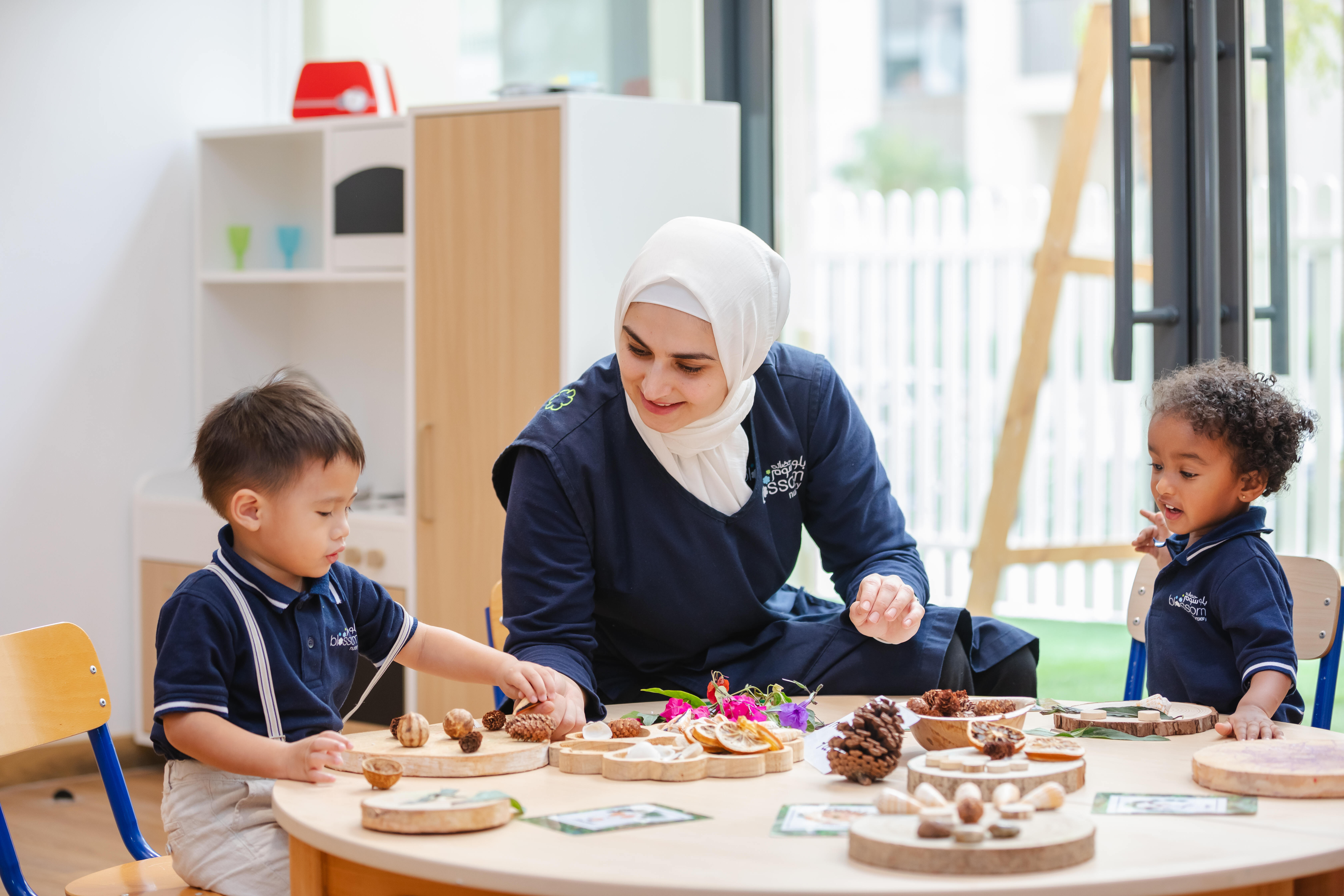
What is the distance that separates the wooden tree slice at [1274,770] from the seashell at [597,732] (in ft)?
1.96

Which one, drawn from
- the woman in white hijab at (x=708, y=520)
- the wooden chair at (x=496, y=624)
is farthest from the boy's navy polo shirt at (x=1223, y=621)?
the wooden chair at (x=496, y=624)

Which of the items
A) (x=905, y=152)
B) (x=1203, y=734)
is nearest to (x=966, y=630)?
(x=1203, y=734)

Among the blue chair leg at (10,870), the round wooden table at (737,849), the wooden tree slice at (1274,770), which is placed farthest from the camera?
the blue chair leg at (10,870)

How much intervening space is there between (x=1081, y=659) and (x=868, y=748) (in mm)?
4002

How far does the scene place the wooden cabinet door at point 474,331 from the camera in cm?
326

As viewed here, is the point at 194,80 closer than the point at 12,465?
No

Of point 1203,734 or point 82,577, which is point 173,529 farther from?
point 1203,734

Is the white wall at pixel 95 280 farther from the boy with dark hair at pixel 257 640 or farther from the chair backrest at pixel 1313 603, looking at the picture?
the chair backrest at pixel 1313 603

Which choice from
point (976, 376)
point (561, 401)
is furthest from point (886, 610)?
point (976, 376)

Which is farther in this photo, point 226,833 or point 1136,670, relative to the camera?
point 1136,670

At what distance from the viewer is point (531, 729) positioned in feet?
4.96

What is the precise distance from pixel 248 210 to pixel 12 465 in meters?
1.00

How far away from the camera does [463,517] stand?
3.41m

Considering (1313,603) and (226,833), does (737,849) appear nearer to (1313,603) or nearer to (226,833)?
(226,833)
